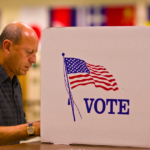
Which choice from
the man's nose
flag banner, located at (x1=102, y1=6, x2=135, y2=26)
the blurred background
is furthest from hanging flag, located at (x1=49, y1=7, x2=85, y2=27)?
the man's nose

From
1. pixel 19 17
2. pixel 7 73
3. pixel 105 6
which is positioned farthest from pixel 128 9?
pixel 7 73

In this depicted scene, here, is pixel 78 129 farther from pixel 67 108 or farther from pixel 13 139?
pixel 13 139


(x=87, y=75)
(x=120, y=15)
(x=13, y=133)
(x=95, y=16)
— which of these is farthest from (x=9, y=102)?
(x=120, y=15)

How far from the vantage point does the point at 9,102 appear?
49.7 inches

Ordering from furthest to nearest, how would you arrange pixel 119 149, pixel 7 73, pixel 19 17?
pixel 19 17 < pixel 7 73 < pixel 119 149

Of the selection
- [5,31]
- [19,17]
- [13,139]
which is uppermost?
[19,17]

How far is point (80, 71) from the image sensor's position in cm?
80

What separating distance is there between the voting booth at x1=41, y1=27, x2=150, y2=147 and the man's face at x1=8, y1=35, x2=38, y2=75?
0.32 m

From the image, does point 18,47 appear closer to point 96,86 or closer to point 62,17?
point 96,86

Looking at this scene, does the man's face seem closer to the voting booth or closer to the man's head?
the man's head

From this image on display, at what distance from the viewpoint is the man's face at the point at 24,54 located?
112cm

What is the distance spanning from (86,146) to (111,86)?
235 mm

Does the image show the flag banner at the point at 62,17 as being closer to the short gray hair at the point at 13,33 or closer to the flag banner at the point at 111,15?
the flag banner at the point at 111,15

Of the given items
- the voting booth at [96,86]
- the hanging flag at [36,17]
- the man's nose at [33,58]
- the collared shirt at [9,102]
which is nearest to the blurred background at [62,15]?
the hanging flag at [36,17]
